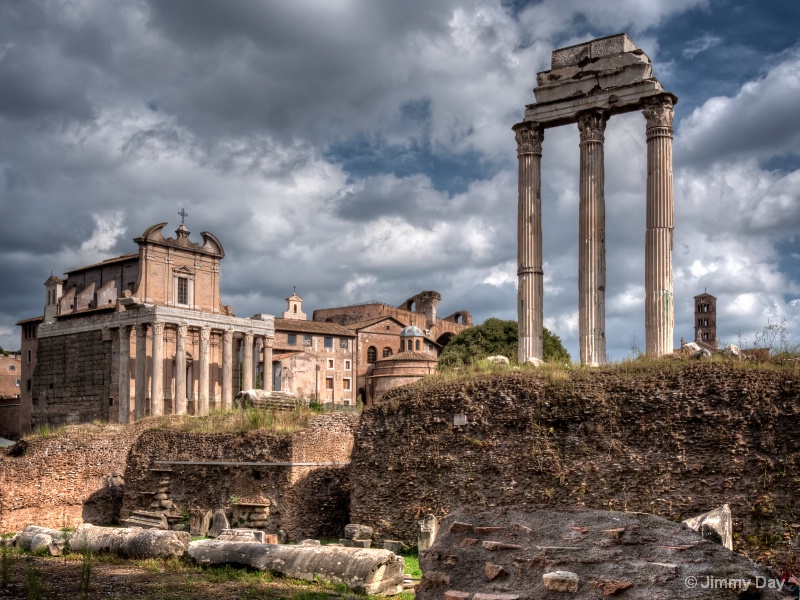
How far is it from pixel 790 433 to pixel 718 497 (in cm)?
122

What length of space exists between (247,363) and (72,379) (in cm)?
961

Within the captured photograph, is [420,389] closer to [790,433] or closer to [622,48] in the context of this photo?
[790,433]

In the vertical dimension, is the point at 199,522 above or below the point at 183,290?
below

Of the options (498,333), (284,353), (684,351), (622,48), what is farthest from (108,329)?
(684,351)

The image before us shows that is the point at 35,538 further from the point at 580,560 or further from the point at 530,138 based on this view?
the point at 530,138

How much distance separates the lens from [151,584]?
34.4 feet

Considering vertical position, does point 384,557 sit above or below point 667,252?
below

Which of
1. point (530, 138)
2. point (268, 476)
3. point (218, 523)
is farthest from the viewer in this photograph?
point (530, 138)

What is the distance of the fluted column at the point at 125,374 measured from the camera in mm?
40938

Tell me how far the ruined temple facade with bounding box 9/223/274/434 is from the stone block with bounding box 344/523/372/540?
85.7 feet

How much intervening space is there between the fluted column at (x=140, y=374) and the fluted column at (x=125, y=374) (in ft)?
1.34

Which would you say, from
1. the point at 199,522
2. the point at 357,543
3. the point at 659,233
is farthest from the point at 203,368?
the point at 357,543

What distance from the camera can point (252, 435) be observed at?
16.8 metres

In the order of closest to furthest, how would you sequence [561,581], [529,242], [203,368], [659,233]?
[561,581]
[659,233]
[529,242]
[203,368]
